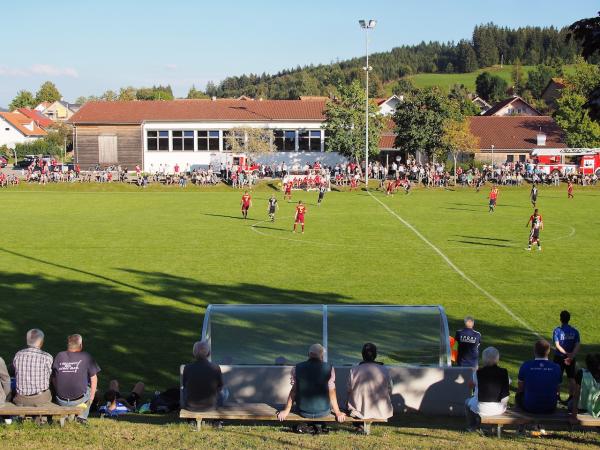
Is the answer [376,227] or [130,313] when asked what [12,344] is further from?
[376,227]

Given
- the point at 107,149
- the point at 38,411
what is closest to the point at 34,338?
the point at 38,411

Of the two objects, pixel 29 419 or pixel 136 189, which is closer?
pixel 29 419

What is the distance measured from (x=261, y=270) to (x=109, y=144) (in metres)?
47.8

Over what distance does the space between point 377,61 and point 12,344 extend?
7426 inches

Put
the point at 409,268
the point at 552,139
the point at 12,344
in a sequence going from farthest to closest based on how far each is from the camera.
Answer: the point at 552,139
the point at 409,268
the point at 12,344

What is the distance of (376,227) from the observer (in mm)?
33156

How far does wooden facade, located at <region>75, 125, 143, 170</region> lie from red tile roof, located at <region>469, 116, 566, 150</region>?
32040 mm

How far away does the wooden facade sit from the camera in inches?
2633

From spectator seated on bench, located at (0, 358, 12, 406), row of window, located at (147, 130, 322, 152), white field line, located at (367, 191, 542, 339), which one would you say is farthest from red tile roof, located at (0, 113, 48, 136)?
spectator seated on bench, located at (0, 358, 12, 406)

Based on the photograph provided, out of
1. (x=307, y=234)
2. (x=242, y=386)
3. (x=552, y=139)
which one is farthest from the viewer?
(x=552, y=139)

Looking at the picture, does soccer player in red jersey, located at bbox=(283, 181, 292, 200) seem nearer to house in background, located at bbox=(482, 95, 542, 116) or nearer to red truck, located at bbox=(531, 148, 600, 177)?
red truck, located at bbox=(531, 148, 600, 177)

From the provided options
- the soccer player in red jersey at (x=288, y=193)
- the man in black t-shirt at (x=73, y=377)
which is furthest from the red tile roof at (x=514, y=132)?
the man in black t-shirt at (x=73, y=377)

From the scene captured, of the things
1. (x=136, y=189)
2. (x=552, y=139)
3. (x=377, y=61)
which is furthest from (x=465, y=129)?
(x=377, y=61)

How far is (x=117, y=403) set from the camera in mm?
10500
